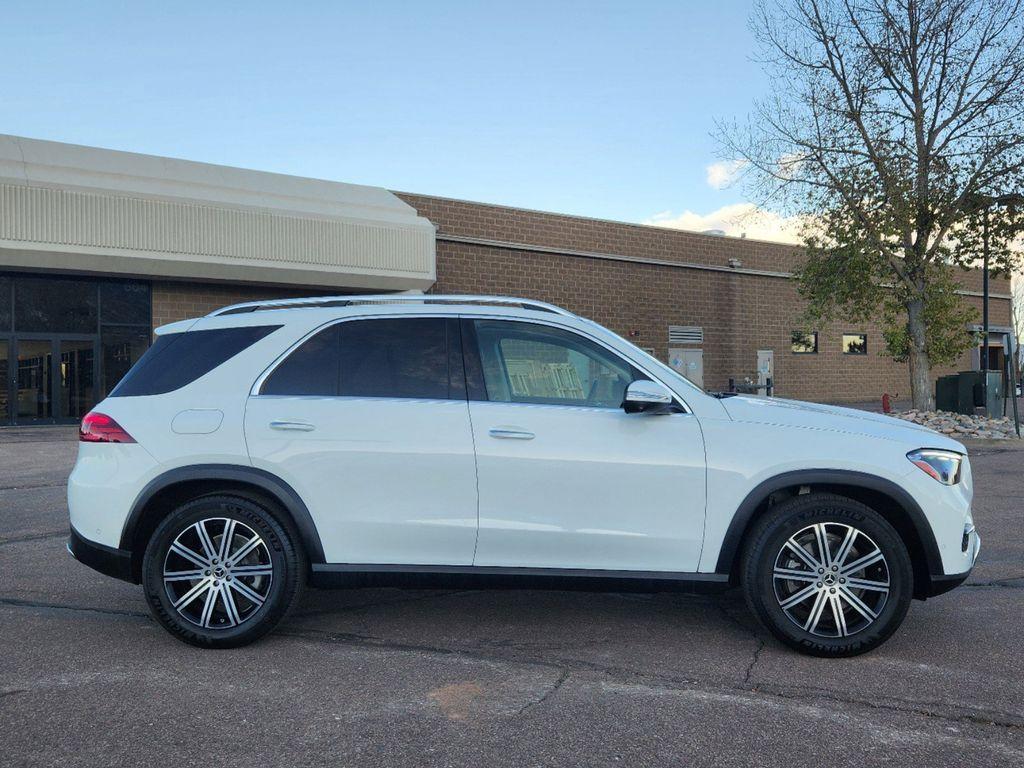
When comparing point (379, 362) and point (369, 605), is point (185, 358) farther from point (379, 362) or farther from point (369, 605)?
point (369, 605)

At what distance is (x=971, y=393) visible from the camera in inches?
941

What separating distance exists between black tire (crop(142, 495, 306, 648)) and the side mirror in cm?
180

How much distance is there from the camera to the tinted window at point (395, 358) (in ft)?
16.0

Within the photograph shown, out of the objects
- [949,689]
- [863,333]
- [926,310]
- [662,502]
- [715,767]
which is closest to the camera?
[715,767]

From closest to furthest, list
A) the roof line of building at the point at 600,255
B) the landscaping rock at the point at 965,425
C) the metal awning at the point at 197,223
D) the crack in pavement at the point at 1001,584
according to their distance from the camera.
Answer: the crack in pavement at the point at 1001,584
the landscaping rock at the point at 965,425
the metal awning at the point at 197,223
the roof line of building at the point at 600,255

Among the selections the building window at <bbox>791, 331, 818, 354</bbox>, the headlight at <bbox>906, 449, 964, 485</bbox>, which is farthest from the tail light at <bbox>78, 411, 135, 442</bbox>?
the building window at <bbox>791, 331, 818, 354</bbox>

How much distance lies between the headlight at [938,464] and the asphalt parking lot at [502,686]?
0.89 m

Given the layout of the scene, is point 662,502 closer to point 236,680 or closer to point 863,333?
point 236,680

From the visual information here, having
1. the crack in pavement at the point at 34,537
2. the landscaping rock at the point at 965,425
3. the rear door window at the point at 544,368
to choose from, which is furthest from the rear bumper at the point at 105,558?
the landscaping rock at the point at 965,425

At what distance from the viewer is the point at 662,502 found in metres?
4.61

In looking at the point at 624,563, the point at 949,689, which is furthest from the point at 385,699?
the point at 949,689

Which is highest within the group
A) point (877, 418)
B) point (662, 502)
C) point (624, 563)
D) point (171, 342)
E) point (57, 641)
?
point (171, 342)

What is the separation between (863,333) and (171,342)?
39.7 metres

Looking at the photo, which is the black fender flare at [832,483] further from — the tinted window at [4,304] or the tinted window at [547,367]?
the tinted window at [4,304]
